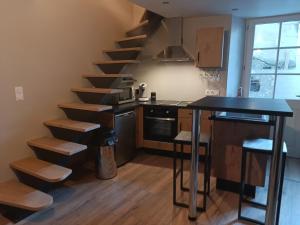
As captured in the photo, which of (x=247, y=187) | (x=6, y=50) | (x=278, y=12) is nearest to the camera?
(x=6, y=50)

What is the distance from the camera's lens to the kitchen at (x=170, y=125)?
2289 mm

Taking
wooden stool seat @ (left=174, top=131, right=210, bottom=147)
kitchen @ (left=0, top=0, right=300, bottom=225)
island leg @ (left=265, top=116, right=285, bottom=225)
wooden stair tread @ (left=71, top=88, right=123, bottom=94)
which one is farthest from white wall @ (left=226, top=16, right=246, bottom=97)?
island leg @ (left=265, top=116, right=285, bottom=225)

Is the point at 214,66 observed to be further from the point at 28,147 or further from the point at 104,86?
the point at 28,147

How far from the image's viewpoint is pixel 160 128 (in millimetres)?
3939

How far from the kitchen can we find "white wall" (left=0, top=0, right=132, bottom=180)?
3 centimetres

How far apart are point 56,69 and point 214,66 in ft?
7.71

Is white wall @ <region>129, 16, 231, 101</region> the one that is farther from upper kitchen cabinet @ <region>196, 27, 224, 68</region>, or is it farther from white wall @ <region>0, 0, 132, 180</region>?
white wall @ <region>0, 0, 132, 180</region>

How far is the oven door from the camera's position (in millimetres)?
3844

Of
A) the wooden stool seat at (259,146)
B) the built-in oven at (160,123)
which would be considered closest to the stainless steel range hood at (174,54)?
the built-in oven at (160,123)

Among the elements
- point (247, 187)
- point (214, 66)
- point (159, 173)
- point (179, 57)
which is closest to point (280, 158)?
point (247, 187)

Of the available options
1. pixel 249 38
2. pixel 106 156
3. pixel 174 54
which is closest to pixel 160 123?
pixel 106 156

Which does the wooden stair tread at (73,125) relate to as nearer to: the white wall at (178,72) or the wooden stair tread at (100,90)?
the wooden stair tread at (100,90)

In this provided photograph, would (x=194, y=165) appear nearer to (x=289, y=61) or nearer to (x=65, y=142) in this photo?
(x=65, y=142)

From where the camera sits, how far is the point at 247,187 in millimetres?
→ 2732
